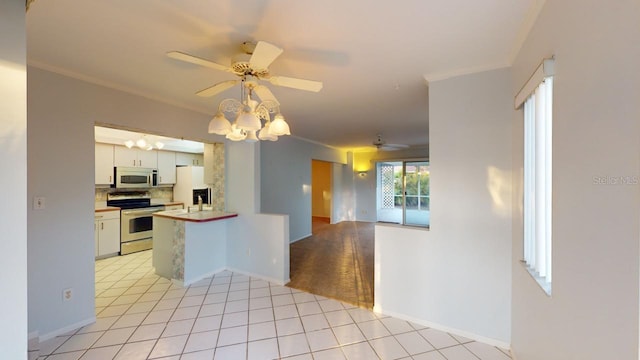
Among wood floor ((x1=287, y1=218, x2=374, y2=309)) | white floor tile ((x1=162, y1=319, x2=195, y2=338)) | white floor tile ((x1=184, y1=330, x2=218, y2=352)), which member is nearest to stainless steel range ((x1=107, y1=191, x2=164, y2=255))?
wood floor ((x1=287, y1=218, x2=374, y2=309))

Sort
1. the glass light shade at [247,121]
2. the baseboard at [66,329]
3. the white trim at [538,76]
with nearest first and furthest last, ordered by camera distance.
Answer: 1. the white trim at [538,76]
2. the glass light shade at [247,121]
3. the baseboard at [66,329]

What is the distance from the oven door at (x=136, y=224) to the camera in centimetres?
461

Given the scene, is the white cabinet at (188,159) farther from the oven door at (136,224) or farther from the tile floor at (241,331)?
the tile floor at (241,331)

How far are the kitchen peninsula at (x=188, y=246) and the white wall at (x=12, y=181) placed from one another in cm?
237

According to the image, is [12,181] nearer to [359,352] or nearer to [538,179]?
[359,352]

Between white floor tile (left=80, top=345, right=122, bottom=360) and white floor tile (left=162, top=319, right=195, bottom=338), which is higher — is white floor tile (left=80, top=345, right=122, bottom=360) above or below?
above

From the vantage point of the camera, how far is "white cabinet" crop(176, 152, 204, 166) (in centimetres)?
588

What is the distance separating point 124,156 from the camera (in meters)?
4.91

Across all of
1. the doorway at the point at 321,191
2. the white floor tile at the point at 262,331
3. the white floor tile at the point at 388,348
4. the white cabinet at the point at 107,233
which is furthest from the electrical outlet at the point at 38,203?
the doorway at the point at 321,191

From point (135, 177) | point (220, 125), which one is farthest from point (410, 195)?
point (135, 177)

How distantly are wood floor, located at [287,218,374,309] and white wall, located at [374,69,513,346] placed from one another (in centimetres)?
79

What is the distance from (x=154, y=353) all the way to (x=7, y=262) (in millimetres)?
1543

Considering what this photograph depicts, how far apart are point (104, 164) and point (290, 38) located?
4.88 m

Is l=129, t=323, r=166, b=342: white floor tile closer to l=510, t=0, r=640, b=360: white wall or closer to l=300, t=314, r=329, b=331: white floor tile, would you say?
l=300, t=314, r=329, b=331: white floor tile
